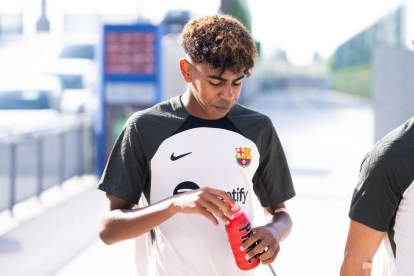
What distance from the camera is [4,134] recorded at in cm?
629

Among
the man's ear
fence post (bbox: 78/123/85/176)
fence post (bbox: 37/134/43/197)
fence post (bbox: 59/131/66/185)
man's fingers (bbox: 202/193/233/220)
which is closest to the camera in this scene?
man's fingers (bbox: 202/193/233/220)

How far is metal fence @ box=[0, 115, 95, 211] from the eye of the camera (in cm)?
632

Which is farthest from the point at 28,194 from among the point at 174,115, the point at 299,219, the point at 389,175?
the point at 389,175

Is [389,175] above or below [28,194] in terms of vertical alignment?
above

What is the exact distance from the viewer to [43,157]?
292 inches

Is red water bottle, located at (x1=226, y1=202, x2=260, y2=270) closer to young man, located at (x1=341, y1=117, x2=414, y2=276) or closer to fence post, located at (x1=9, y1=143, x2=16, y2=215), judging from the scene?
young man, located at (x1=341, y1=117, x2=414, y2=276)

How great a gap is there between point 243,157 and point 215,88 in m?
0.30

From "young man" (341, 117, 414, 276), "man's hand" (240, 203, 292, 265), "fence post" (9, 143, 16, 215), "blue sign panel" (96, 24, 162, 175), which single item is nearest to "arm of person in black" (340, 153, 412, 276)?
"young man" (341, 117, 414, 276)

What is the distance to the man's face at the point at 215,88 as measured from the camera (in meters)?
1.83

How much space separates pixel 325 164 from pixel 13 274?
796 cm

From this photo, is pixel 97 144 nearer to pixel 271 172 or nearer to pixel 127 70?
pixel 127 70

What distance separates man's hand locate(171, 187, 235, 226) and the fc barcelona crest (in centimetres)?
38

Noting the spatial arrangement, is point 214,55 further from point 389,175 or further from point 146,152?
point 389,175

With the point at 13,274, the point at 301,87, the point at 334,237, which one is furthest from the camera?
the point at 301,87
